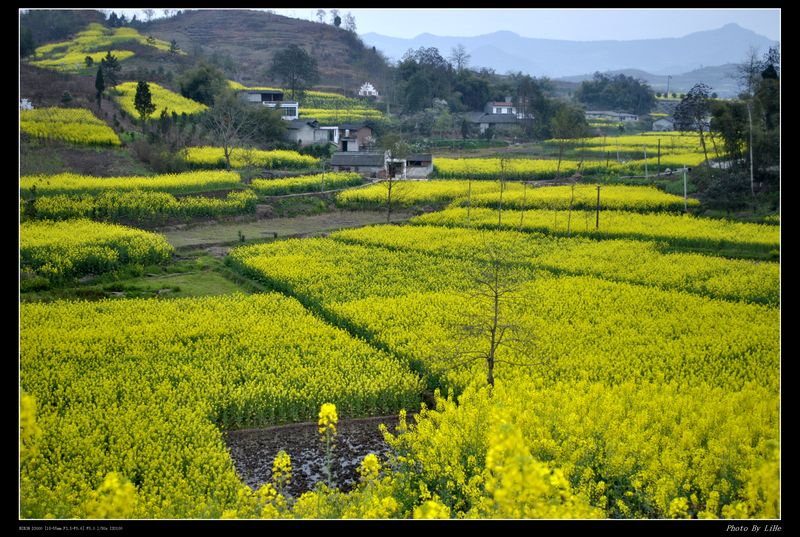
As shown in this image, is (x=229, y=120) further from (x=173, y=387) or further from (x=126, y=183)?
(x=173, y=387)

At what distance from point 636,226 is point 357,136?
1260 inches

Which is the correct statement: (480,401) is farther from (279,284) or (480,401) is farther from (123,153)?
(123,153)

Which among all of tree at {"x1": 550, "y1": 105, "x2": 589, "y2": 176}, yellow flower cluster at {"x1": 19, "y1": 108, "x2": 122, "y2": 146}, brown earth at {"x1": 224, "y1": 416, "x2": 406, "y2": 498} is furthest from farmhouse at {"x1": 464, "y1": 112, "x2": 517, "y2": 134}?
brown earth at {"x1": 224, "y1": 416, "x2": 406, "y2": 498}

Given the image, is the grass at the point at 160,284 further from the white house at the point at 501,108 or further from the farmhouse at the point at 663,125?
the farmhouse at the point at 663,125

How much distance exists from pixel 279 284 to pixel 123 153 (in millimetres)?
22395

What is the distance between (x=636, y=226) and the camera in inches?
1109

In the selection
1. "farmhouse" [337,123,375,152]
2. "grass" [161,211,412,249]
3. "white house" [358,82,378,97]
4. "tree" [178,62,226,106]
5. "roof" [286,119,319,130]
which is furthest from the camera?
"white house" [358,82,378,97]

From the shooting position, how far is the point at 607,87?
94.9 meters

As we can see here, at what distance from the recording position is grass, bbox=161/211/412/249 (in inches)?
1105

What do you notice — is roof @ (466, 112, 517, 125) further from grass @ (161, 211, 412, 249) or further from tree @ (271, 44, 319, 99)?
grass @ (161, 211, 412, 249)

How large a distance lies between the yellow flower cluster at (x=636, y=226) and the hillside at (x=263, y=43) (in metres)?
56.3

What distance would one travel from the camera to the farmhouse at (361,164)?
150ft

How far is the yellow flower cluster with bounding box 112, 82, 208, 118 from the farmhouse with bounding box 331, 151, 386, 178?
1358 centimetres
